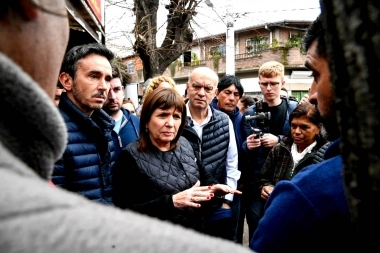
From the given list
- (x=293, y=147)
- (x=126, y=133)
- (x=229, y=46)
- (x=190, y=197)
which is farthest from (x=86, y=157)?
(x=229, y=46)

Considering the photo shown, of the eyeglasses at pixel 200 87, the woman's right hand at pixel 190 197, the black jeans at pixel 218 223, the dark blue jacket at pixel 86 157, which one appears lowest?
the black jeans at pixel 218 223

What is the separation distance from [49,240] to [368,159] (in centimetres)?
43

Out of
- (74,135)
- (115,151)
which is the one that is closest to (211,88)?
(115,151)

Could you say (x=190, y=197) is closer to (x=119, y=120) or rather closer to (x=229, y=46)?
(x=119, y=120)

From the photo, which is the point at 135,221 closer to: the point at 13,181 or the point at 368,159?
the point at 13,181

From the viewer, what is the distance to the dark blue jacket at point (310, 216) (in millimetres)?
957

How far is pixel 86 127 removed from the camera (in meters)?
2.30

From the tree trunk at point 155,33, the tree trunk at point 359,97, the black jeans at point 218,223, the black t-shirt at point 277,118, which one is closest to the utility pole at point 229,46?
the tree trunk at point 155,33

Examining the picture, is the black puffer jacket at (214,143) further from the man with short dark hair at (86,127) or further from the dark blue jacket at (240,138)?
the man with short dark hair at (86,127)

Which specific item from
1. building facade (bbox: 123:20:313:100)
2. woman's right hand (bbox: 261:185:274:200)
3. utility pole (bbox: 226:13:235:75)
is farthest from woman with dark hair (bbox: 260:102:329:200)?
building facade (bbox: 123:20:313:100)

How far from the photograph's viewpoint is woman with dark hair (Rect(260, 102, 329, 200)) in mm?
3033

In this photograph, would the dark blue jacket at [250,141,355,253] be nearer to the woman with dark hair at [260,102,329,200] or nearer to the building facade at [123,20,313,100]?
the woman with dark hair at [260,102,329,200]

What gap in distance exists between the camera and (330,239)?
96 cm

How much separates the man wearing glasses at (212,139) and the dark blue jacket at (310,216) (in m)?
1.99
